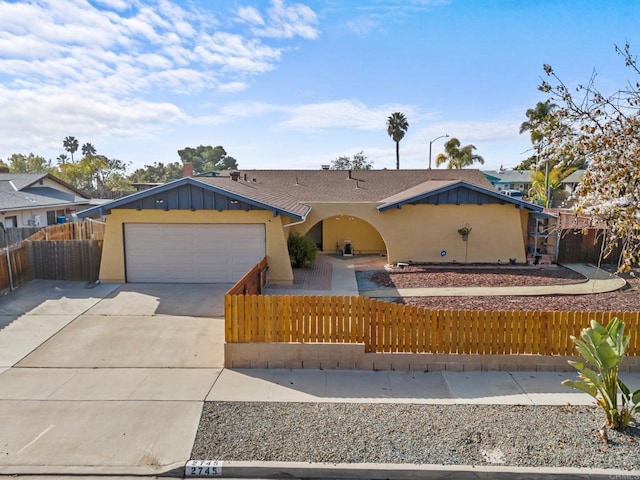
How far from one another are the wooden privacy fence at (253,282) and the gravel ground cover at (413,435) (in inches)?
117

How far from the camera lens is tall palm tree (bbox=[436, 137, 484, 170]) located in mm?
50716

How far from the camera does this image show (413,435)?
593cm

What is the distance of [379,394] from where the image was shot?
718 cm

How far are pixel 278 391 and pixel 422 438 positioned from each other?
8.26ft

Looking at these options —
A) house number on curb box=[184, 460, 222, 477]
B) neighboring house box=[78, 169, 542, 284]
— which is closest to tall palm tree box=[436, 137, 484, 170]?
neighboring house box=[78, 169, 542, 284]

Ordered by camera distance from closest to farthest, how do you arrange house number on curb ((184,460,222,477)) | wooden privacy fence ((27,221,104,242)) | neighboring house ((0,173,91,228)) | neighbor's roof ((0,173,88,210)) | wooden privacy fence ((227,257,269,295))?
house number on curb ((184,460,222,477)), wooden privacy fence ((227,257,269,295)), wooden privacy fence ((27,221,104,242)), neighboring house ((0,173,91,228)), neighbor's roof ((0,173,88,210))

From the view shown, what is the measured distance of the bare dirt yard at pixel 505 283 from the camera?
12406 millimetres

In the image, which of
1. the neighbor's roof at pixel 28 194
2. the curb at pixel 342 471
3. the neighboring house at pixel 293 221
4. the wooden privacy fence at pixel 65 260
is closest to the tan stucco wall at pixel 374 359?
the curb at pixel 342 471

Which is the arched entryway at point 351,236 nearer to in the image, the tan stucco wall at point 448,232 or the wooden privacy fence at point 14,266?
the tan stucco wall at point 448,232

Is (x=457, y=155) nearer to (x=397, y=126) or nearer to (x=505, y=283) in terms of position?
(x=397, y=126)

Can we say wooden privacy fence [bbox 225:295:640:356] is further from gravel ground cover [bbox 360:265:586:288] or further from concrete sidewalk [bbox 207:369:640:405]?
gravel ground cover [bbox 360:265:586:288]

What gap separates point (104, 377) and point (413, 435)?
5.53 metres

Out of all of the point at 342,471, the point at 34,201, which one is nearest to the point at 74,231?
the point at 34,201

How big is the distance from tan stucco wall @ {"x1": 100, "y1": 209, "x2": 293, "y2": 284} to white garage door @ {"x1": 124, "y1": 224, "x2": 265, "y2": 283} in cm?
20
